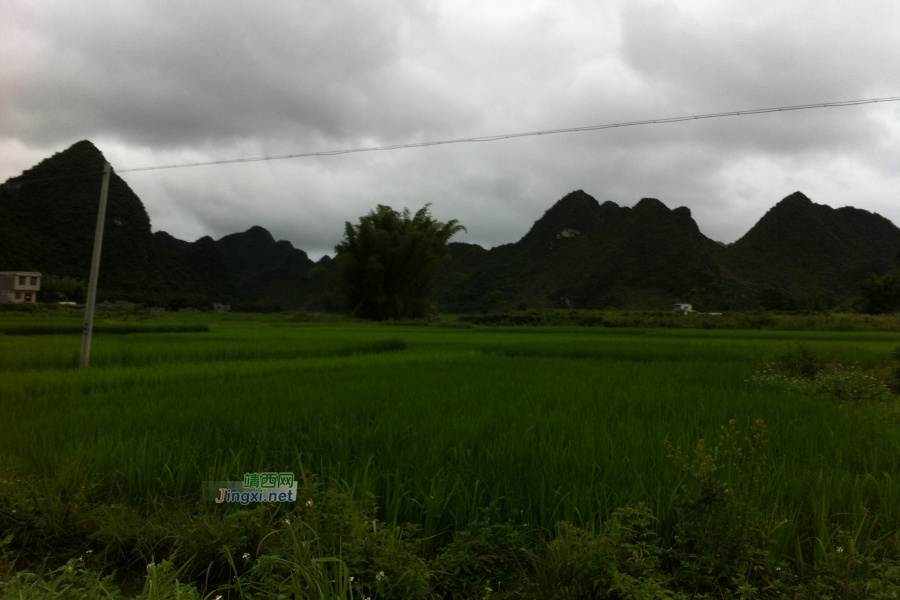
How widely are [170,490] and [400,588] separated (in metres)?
1.34

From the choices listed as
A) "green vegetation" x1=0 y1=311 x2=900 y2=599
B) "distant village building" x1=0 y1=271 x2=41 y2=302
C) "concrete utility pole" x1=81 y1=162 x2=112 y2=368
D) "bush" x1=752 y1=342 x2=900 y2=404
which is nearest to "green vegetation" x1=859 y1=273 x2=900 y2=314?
"bush" x1=752 y1=342 x2=900 y2=404

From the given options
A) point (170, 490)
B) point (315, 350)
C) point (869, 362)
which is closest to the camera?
point (170, 490)

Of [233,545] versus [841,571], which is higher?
[841,571]

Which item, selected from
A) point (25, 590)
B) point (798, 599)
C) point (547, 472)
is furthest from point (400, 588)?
point (798, 599)

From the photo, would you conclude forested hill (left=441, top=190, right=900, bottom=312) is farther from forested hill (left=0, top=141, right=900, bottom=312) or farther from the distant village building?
the distant village building

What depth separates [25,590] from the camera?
123 centimetres

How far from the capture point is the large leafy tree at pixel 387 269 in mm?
22844

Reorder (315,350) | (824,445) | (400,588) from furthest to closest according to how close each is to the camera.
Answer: (315,350) < (824,445) < (400,588)

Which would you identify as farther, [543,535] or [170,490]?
[170,490]

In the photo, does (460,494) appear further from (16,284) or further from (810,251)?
(810,251)

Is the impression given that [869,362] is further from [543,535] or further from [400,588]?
[400,588]

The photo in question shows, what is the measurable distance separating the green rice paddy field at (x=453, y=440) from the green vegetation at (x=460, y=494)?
17 millimetres

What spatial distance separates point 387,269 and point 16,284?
15.6 meters

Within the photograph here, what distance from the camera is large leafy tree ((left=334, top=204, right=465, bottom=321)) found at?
22.8 metres
